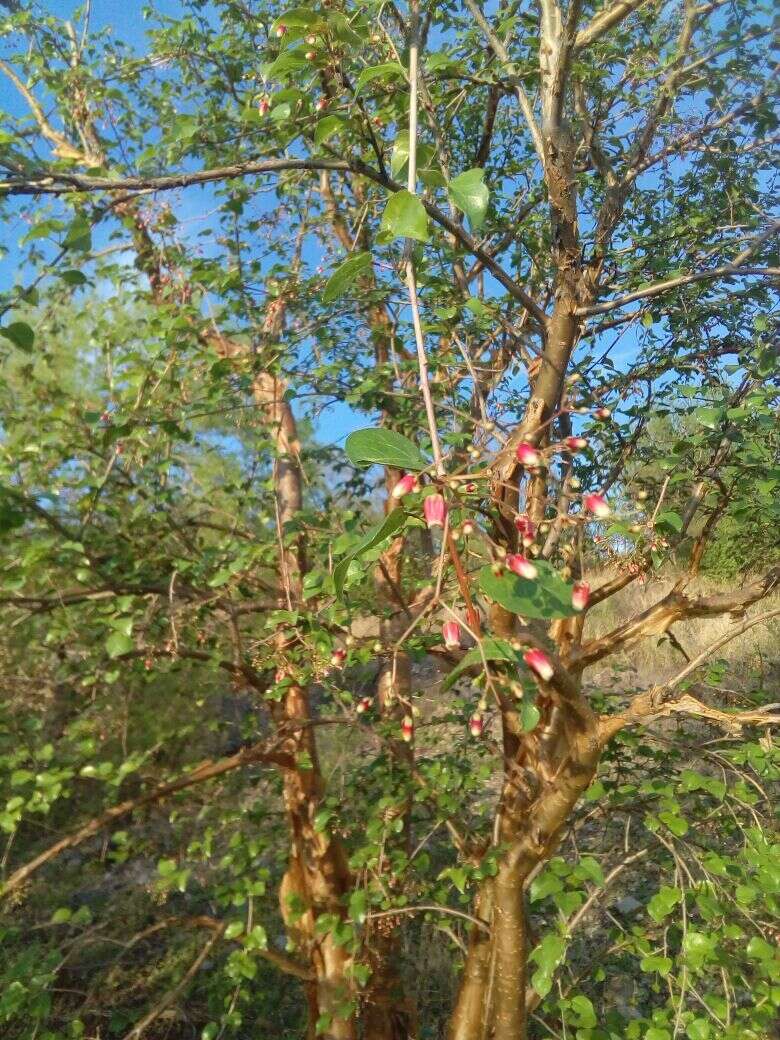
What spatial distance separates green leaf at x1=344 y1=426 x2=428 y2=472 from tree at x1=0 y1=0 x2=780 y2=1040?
38 centimetres

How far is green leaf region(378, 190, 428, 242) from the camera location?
778 mm

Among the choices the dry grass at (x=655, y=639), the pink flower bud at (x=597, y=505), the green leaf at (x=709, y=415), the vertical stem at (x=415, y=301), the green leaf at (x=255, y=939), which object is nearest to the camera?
the vertical stem at (x=415, y=301)

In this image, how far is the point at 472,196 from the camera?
840mm

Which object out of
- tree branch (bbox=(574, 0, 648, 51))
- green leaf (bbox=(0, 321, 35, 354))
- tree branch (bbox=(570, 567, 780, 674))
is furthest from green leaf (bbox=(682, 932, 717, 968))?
tree branch (bbox=(574, 0, 648, 51))

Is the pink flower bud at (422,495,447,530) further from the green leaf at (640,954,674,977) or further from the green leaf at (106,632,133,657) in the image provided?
the green leaf at (640,954,674,977)

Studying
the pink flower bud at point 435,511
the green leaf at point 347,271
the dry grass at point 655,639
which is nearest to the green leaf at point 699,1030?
the pink flower bud at point 435,511

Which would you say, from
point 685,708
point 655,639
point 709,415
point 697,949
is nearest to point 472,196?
point 709,415

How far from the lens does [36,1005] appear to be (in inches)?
72.1

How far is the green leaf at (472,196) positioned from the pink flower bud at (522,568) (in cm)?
37

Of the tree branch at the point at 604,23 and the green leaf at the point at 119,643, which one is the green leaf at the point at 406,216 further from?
the tree branch at the point at 604,23

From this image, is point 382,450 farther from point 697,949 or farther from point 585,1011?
point 585,1011

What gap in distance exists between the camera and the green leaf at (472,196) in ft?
2.72

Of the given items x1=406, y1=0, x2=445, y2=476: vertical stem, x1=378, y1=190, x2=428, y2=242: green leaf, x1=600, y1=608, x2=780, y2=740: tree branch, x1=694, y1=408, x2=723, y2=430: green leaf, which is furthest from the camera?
x1=600, y1=608, x2=780, y2=740: tree branch

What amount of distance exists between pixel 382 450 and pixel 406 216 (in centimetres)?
26
